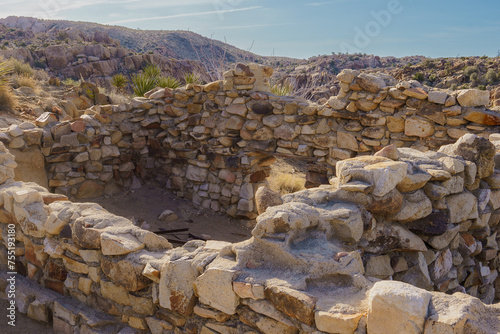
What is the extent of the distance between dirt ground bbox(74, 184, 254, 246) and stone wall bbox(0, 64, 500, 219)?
0.17 m

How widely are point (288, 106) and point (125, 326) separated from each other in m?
4.37

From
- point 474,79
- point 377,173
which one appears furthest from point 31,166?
point 474,79

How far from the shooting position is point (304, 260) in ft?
7.14

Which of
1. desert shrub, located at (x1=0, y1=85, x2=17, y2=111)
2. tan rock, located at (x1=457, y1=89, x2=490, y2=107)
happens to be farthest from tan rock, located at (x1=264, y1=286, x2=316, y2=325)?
desert shrub, located at (x1=0, y1=85, x2=17, y2=111)

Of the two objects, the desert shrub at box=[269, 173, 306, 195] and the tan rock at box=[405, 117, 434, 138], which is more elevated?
the tan rock at box=[405, 117, 434, 138]

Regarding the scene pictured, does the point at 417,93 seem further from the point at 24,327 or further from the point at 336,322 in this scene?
the point at 24,327

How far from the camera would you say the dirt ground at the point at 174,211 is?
6414mm

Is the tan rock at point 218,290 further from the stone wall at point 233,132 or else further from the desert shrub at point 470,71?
the desert shrub at point 470,71

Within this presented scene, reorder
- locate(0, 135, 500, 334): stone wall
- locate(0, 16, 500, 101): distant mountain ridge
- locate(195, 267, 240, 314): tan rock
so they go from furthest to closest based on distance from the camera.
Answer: locate(0, 16, 500, 101): distant mountain ridge
locate(195, 267, 240, 314): tan rock
locate(0, 135, 500, 334): stone wall

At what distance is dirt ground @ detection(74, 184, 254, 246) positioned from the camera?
641cm

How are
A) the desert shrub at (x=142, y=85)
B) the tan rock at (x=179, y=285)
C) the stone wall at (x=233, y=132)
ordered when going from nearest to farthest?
the tan rock at (x=179, y=285)
the stone wall at (x=233, y=132)
the desert shrub at (x=142, y=85)

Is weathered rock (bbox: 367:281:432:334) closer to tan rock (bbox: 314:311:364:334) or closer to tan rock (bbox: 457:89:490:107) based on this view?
tan rock (bbox: 314:311:364:334)

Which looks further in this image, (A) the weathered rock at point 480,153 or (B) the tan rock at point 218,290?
(A) the weathered rock at point 480,153

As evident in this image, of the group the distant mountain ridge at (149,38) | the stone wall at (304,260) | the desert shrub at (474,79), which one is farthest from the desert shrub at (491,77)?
the distant mountain ridge at (149,38)
